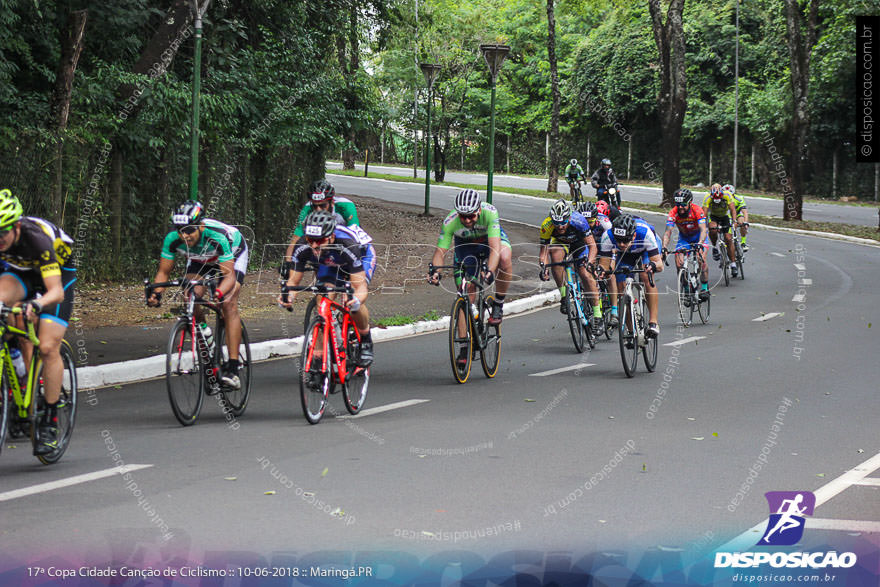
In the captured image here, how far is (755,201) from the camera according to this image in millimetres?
50594

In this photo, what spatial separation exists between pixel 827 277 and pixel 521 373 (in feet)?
45.0

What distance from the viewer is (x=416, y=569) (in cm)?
553

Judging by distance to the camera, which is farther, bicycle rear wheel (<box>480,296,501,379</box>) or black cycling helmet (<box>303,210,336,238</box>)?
bicycle rear wheel (<box>480,296,501,379</box>)

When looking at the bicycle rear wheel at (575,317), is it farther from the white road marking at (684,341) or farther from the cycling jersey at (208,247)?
the cycling jersey at (208,247)

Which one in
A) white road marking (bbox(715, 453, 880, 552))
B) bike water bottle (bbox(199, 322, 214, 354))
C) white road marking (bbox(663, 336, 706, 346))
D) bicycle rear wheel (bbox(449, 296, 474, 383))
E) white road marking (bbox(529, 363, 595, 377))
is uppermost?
bike water bottle (bbox(199, 322, 214, 354))

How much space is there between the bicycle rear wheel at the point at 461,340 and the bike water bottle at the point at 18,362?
4721 mm

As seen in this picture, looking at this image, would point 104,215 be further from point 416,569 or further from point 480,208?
point 416,569

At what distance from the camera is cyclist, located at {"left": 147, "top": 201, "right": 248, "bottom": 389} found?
932 cm

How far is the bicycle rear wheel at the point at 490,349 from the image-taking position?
12.1 metres

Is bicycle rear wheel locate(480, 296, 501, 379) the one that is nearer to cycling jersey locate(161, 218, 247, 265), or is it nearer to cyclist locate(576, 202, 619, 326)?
cyclist locate(576, 202, 619, 326)

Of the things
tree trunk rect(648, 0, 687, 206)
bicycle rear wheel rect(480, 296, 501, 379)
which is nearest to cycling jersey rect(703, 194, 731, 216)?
bicycle rear wheel rect(480, 296, 501, 379)

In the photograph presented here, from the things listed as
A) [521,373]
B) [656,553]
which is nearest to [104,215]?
[521,373]

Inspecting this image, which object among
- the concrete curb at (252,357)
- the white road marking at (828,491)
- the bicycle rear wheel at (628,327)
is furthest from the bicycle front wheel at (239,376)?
the white road marking at (828,491)

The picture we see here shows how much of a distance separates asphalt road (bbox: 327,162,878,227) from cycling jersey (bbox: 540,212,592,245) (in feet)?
91.2
